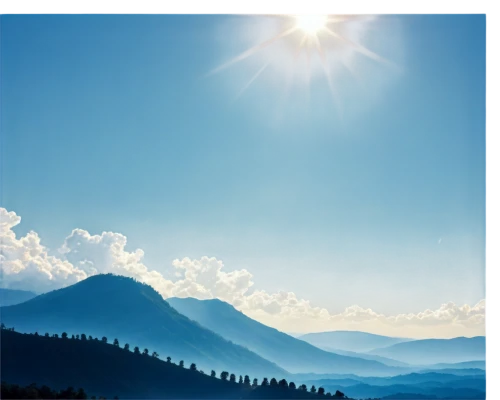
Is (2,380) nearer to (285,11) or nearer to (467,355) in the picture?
(285,11)

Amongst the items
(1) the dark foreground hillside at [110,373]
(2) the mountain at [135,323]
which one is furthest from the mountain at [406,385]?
(2) the mountain at [135,323]

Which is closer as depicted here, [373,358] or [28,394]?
[28,394]

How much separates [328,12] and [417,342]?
10.8 metres

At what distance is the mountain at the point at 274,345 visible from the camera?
57.6 ft

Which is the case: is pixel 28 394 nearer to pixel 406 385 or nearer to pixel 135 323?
pixel 406 385

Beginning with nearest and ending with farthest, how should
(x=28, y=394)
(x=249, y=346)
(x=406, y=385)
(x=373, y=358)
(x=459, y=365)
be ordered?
1. (x=28, y=394)
2. (x=459, y=365)
3. (x=406, y=385)
4. (x=373, y=358)
5. (x=249, y=346)

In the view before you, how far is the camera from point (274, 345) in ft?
67.4

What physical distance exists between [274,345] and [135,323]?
13354mm

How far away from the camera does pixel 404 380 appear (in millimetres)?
15898

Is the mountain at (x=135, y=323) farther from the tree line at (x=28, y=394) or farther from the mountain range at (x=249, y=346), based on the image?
the tree line at (x=28, y=394)

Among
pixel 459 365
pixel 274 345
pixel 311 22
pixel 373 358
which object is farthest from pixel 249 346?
pixel 311 22

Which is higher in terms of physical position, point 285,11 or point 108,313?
point 285,11

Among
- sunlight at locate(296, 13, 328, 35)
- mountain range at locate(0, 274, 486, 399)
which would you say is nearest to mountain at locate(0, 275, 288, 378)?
mountain range at locate(0, 274, 486, 399)

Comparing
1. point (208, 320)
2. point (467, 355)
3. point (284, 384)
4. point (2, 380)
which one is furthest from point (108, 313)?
point (467, 355)
